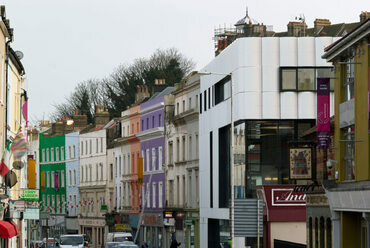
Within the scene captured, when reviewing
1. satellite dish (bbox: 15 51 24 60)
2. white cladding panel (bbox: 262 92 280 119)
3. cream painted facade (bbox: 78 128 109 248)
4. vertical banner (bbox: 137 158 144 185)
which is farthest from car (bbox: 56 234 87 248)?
cream painted facade (bbox: 78 128 109 248)

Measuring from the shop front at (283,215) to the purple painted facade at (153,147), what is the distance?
2835cm

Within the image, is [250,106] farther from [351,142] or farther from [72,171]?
[72,171]

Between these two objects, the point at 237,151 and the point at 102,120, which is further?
the point at 102,120

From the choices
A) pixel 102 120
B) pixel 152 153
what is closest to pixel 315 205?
pixel 152 153

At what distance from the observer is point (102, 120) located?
103 m

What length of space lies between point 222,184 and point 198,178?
8.20 m

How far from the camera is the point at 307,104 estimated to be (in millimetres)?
52781

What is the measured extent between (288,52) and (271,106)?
296cm

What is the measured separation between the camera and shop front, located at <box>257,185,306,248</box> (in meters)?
51.3

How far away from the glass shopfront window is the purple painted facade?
25.9 metres

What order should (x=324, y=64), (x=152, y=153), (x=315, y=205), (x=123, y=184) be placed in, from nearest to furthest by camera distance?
(x=315, y=205) → (x=324, y=64) → (x=152, y=153) → (x=123, y=184)

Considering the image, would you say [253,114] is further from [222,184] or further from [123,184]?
[123,184]

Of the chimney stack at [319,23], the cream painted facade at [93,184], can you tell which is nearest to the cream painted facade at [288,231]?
the chimney stack at [319,23]

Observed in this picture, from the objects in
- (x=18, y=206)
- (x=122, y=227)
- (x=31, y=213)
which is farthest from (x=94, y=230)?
(x=18, y=206)
